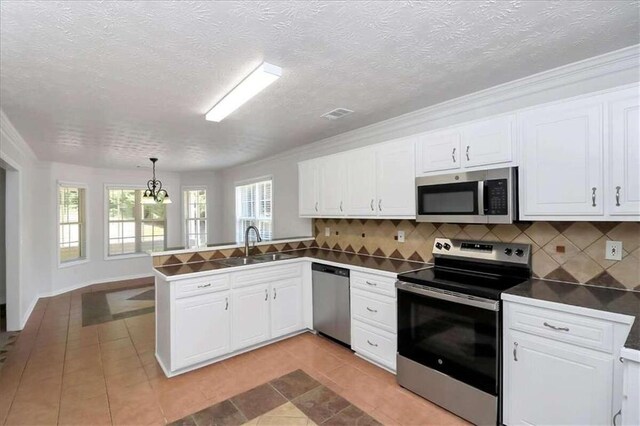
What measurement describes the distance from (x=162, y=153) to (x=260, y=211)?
6.50ft

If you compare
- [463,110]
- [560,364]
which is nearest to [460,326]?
[560,364]

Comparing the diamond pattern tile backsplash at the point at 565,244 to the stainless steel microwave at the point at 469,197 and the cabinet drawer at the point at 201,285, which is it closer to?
the stainless steel microwave at the point at 469,197

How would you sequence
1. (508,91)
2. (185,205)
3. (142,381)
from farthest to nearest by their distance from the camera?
(185,205) → (142,381) → (508,91)

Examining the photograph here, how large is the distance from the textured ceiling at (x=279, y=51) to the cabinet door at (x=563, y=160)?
0.43 m

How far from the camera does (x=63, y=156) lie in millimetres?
5191

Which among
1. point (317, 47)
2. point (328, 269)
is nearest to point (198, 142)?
point (328, 269)

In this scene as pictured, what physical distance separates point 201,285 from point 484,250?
253 centimetres

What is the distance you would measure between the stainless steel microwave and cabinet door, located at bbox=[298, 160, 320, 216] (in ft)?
4.89

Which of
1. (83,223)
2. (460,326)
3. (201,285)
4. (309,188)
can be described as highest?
(309,188)

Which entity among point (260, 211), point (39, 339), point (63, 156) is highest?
point (63, 156)

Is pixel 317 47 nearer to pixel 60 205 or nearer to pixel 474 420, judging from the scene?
pixel 474 420

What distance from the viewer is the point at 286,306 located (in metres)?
3.56

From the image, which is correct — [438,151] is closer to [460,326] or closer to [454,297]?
[454,297]

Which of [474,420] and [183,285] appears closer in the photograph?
[474,420]
